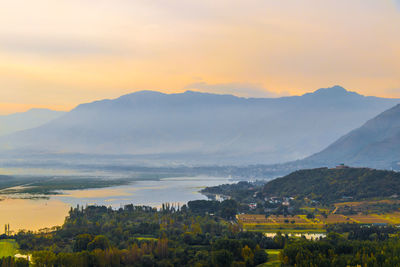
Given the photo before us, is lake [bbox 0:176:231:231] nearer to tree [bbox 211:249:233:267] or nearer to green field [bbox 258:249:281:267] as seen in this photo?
tree [bbox 211:249:233:267]

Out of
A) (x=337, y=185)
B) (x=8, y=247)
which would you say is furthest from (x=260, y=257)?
(x=337, y=185)

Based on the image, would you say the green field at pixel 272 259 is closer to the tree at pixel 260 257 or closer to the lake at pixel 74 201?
the tree at pixel 260 257

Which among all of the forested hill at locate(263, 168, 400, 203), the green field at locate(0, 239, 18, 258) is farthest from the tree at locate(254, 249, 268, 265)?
the forested hill at locate(263, 168, 400, 203)

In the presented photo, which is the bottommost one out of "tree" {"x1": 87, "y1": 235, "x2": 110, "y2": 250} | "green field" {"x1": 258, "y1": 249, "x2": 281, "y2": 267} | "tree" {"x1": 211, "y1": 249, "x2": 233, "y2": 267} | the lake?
"green field" {"x1": 258, "y1": 249, "x2": 281, "y2": 267}

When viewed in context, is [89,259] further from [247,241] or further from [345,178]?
[345,178]

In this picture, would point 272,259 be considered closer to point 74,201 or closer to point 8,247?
point 8,247
